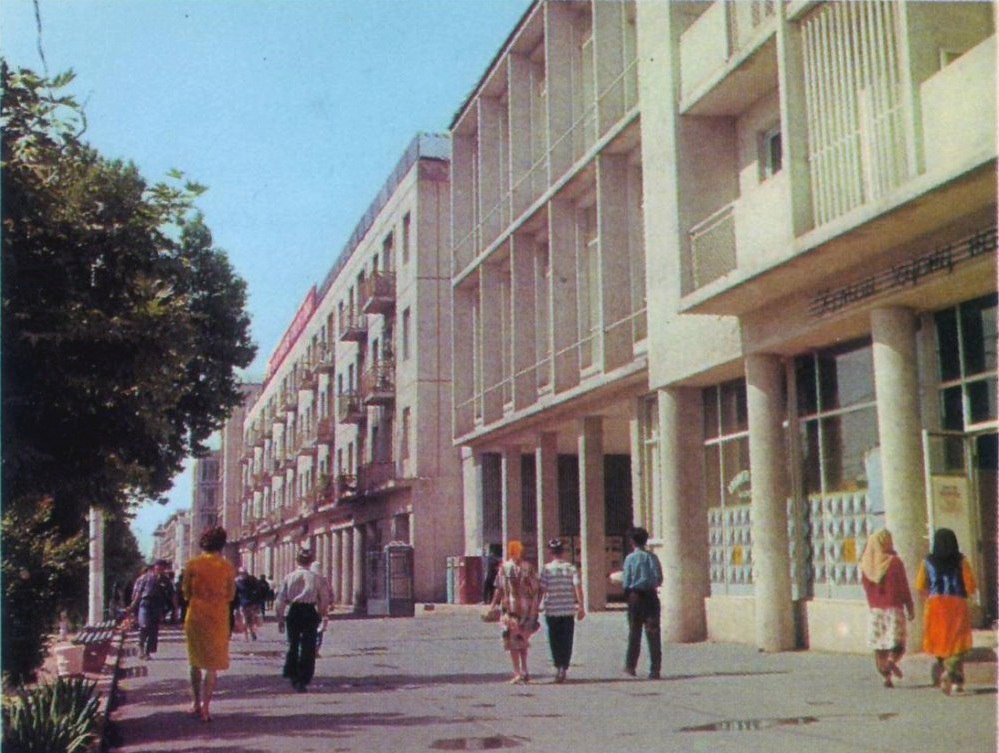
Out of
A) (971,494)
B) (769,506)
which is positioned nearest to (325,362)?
(769,506)

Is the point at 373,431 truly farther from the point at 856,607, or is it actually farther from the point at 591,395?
the point at 856,607

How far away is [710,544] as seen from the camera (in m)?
19.6

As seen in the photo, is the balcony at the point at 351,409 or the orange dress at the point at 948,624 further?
Answer: the balcony at the point at 351,409

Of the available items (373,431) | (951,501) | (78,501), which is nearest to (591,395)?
(951,501)

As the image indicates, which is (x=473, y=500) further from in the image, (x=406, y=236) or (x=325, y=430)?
(x=325, y=430)

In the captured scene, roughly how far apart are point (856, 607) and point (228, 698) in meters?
7.54

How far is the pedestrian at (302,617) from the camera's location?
13.8 m

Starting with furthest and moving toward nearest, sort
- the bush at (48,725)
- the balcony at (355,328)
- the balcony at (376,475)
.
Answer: the balcony at (355,328) → the balcony at (376,475) → the bush at (48,725)

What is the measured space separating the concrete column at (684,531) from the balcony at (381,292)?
26586mm

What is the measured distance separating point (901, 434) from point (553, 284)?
45.1 ft

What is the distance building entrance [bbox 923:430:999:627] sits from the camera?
1351cm

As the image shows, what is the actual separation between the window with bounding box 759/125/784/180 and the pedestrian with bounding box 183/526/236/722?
1015cm

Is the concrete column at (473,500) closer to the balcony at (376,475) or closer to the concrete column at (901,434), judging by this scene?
the balcony at (376,475)

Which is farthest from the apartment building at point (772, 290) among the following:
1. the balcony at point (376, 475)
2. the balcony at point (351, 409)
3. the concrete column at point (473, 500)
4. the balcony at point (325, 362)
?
the balcony at point (325, 362)
